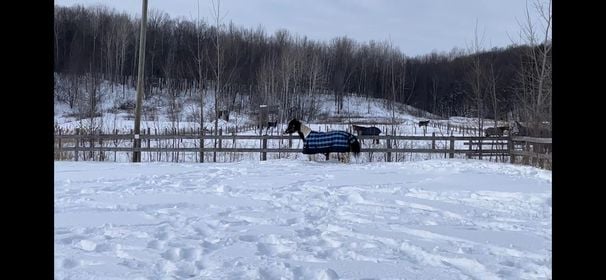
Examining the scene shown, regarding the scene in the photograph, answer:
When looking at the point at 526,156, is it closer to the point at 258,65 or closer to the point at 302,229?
the point at 302,229

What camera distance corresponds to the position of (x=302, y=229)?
5043mm

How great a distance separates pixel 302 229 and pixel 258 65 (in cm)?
5905

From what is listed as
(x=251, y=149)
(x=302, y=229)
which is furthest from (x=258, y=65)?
(x=302, y=229)

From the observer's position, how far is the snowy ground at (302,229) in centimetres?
357

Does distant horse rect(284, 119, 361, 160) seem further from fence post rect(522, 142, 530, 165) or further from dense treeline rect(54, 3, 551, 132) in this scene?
dense treeline rect(54, 3, 551, 132)

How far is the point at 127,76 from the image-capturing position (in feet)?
207

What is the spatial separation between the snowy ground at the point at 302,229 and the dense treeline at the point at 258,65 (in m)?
37.0

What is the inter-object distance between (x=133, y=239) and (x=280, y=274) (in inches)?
70.6

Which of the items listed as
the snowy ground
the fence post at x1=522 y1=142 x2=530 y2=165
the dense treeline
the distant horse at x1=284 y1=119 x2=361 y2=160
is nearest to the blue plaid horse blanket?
the distant horse at x1=284 y1=119 x2=361 y2=160

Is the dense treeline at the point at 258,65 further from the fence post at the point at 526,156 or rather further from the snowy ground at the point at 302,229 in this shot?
the snowy ground at the point at 302,229

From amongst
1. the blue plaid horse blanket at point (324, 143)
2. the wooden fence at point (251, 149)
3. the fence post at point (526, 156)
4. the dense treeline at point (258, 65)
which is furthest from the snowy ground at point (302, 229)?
the dense treeline at point (258, 65)

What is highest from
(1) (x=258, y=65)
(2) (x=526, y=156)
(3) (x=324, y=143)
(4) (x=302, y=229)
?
(1) (x=258, y=65)
